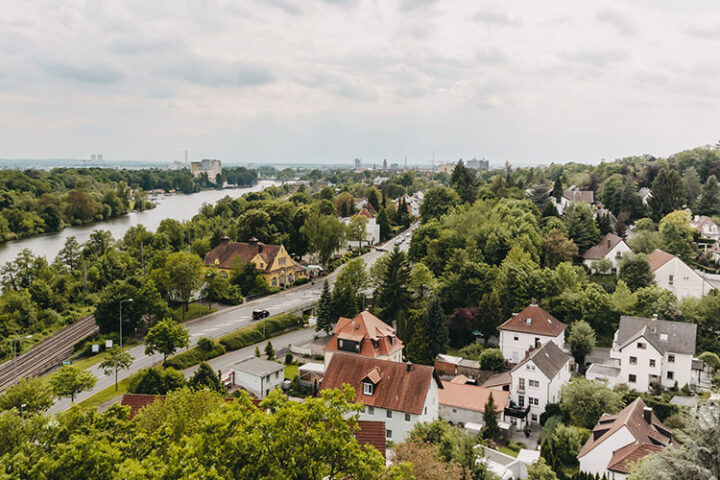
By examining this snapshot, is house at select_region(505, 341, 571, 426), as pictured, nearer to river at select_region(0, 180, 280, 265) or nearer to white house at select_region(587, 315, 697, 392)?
white house at select_region(587, 315, 697, 392)

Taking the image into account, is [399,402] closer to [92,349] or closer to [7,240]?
[92,349]

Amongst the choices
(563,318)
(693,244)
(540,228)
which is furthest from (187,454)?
(693,244)

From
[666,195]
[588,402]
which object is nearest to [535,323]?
[588,402]

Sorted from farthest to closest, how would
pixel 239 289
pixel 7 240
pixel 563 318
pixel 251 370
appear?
pixel 7 240 → pixel 239 289 → pixel 563 318 → pixel 251 370

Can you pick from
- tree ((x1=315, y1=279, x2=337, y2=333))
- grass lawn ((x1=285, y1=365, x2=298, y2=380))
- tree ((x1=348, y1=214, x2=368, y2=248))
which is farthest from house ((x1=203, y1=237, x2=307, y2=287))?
tree ((x1=348, y1=214, x2=368, y2=248))

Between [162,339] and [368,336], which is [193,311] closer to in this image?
[162,339]

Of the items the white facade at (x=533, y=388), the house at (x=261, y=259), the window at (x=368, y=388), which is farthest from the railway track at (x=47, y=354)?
the white facade at (x=533, y=388)
